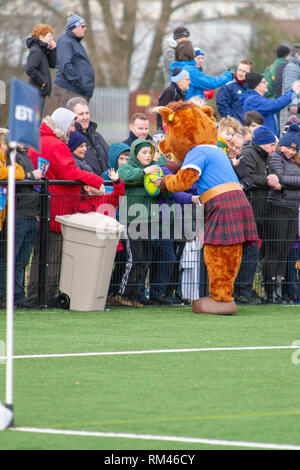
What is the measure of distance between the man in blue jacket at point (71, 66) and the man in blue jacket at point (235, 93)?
234cm

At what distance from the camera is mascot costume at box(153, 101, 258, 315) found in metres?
11.7

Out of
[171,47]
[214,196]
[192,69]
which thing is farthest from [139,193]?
[171,47]

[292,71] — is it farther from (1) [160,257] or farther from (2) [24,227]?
(2) [24,227]

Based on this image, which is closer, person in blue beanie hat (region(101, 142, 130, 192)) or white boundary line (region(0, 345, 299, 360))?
white boundary line (region(0, 345, 299, 360))

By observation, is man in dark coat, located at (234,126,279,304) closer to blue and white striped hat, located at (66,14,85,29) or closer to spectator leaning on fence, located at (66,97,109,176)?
spectator leaning on fence, located at (66,97,109,176)

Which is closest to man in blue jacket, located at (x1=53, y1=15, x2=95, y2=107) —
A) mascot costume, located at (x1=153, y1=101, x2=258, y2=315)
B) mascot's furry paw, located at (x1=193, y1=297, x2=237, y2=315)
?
mascot costume, located at (x1=153, y1=101, x2=258, y2=315)

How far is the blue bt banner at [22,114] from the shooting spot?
6.45 meters

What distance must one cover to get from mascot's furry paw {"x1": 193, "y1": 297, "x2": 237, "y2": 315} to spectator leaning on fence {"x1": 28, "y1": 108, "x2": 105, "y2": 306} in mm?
1619

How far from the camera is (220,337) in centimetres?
1011

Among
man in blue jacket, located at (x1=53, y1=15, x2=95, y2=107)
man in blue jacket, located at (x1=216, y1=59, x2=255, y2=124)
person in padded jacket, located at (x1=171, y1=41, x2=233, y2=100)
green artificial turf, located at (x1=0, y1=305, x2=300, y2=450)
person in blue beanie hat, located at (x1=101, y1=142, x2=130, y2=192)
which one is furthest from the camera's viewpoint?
man in blue jacket, located at (x1=216, y1=59, x2=255, y2=124)

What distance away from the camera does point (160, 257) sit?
41.6 feet
